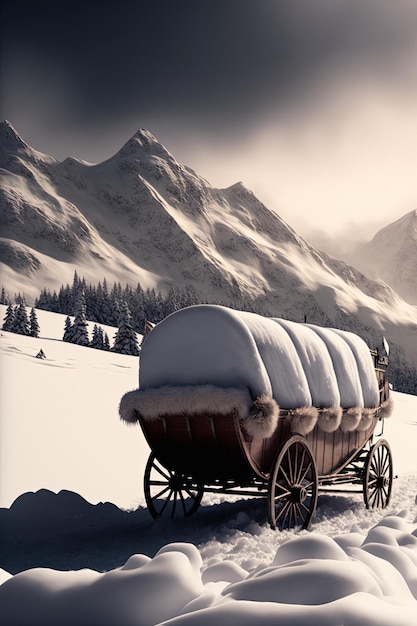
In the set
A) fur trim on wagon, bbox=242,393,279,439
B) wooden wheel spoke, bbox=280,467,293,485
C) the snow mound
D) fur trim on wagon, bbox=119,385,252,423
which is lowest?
the snow mound

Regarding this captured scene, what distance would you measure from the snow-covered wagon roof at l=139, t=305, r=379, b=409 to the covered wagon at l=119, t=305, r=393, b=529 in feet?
0.05

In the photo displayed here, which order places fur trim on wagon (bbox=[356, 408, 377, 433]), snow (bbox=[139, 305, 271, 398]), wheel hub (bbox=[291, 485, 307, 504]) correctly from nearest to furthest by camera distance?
snow (bbox=[139, 305, 271, 398]), wheel hub (bbox=[291, 485, 307, 504]), fur trim on wagon (bbox=[356, 408, 377, 433])

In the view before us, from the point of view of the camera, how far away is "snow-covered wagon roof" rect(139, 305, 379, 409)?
8289 millimetres

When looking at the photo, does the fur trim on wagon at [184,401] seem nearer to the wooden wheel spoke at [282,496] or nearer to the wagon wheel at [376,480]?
the wooden wheel spoke at [282,496]

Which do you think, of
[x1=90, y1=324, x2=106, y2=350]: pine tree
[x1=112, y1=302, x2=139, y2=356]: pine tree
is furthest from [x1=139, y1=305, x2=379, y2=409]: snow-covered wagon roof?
[x1=90, y1=324, x2=106, y2=350]: pine tree

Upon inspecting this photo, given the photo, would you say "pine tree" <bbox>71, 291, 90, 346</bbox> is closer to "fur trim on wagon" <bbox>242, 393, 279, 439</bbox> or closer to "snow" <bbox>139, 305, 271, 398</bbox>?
"snow" <bbox>139, 305, 271, 398</bbox>

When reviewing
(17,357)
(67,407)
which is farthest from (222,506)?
(17,357)

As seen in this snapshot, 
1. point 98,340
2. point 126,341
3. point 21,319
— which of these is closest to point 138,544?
point 21,319

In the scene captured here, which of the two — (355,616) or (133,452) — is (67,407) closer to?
(133,452)

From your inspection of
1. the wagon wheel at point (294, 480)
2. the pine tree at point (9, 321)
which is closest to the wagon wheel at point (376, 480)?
the wagon wheel at point (294, 480)

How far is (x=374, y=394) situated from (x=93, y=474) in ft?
17.0

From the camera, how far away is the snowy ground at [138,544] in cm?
333

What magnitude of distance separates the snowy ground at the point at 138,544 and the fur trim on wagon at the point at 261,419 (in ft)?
4.07

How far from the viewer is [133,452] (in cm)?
1384
